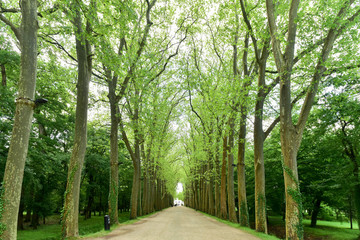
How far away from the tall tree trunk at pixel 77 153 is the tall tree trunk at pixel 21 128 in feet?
6.18

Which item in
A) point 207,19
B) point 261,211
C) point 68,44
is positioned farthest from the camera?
point 207,19

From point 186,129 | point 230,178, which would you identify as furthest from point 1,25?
point 186,129

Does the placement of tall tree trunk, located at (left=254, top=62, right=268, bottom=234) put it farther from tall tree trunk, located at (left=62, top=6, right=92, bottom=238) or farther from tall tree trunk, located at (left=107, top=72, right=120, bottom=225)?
tall tree trunk, located at (left=62, top=6, right=92, bottom=238)

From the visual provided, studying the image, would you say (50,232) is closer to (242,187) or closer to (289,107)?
(242,187)

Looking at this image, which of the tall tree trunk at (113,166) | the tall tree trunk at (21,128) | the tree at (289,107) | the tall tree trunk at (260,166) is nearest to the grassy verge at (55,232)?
the tall tree trunk at (113,166)

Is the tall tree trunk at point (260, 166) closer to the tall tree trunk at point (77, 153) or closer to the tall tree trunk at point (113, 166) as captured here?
the tall tree trunk at point (113, 166)

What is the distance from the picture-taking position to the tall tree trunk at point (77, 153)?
7.81 metres

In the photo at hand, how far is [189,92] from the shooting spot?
15258mm

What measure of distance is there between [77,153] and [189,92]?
355 inches

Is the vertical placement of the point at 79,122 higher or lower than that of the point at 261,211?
higher

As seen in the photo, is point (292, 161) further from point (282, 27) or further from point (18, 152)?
point (18, 152)

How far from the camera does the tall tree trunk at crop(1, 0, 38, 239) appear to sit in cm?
526

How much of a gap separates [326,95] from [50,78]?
15.8 metres

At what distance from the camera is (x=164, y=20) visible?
1479 centimetres
